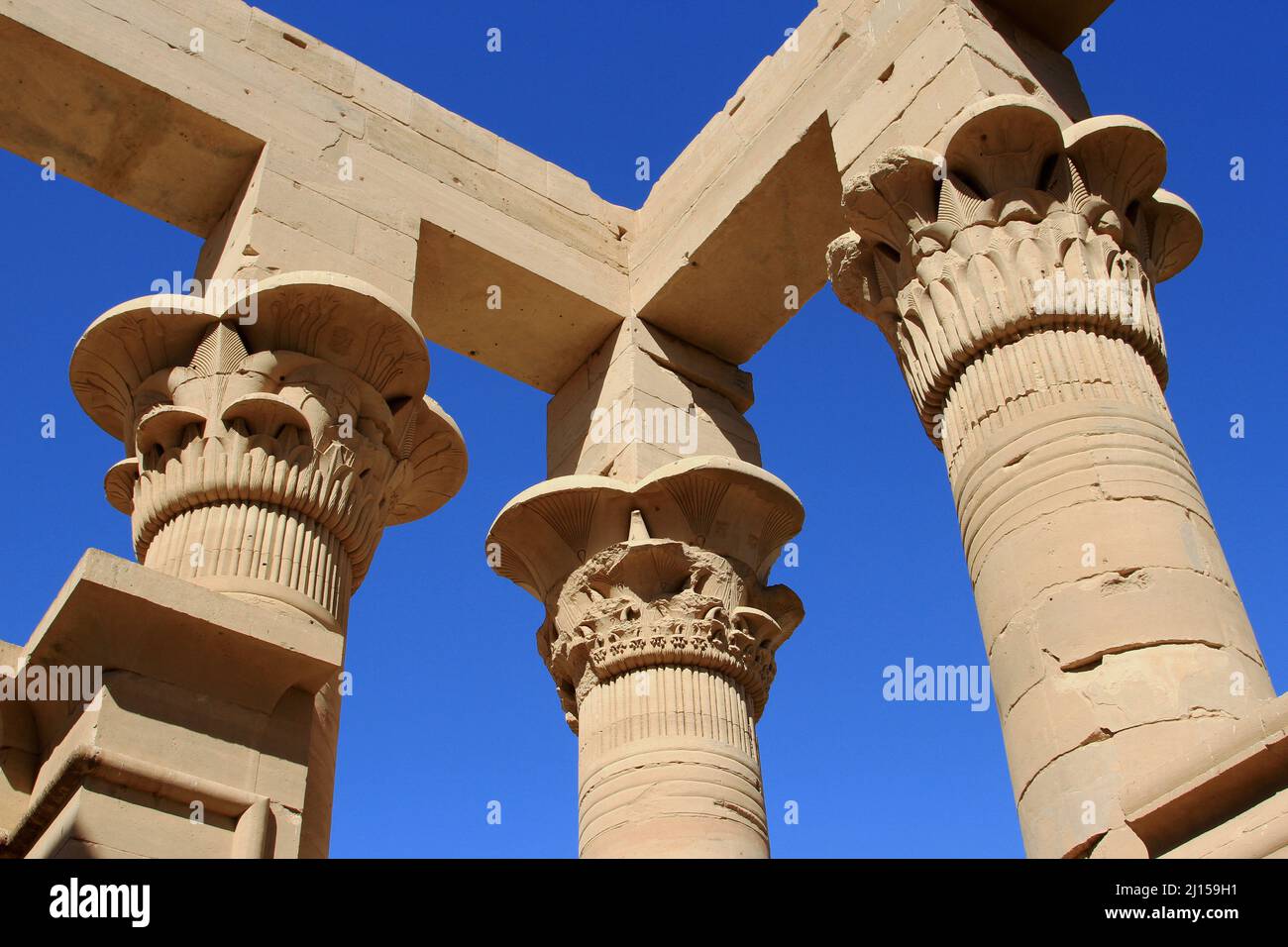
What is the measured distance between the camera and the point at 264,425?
27.8 feet

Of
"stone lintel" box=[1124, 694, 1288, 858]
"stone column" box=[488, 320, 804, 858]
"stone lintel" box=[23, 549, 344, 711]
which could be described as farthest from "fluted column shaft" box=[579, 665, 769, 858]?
"stone lintel" box=[1124, 694, 1288, 858]

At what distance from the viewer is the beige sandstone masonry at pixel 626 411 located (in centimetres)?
636

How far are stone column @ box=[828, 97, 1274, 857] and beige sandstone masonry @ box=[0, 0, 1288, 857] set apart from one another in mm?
22

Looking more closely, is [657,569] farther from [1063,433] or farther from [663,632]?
[1063,433]

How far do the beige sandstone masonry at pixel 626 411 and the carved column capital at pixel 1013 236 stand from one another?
0.09ft

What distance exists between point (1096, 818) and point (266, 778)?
12.2 ft

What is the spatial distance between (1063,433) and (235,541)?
4585 millimetres

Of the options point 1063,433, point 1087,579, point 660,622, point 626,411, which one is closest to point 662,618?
point 660,622

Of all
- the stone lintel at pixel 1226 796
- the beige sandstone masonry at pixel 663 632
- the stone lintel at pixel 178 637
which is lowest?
the stone lintel at pixel 1226 796

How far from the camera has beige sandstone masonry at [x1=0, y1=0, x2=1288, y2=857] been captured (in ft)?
20.9

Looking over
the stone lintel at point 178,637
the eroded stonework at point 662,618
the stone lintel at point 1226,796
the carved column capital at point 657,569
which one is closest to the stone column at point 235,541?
the stone lintel at point 178,637

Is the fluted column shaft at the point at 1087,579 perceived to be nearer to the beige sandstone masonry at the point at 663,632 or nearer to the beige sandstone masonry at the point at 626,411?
the beige sandstone masonry at the point at 626,411

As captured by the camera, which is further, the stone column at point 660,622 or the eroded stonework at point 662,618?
the eroded stonework at point 662,618
